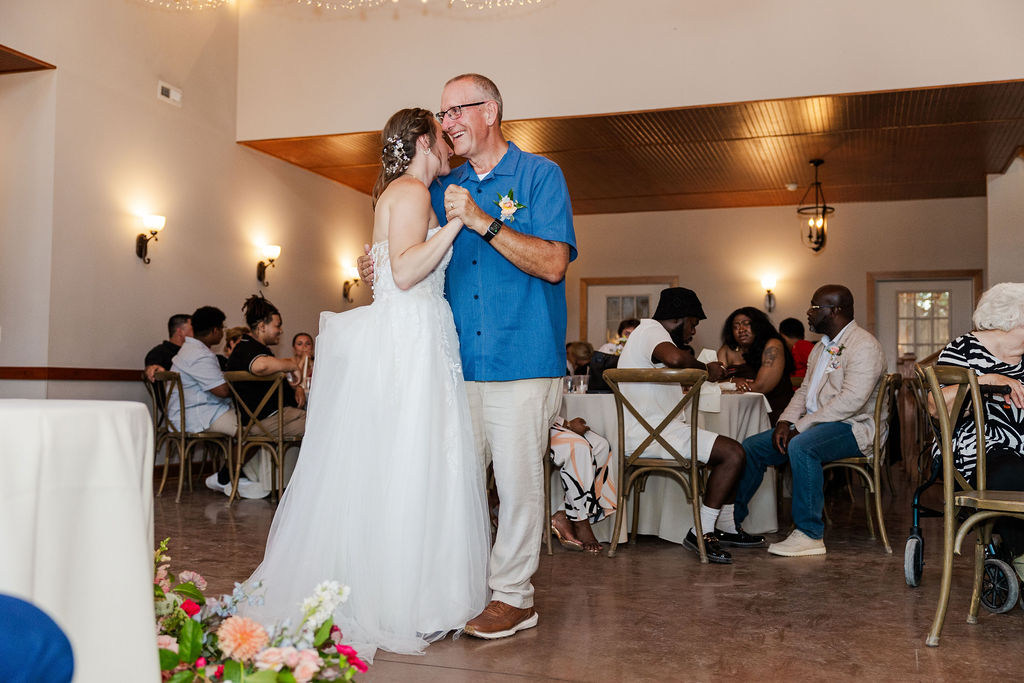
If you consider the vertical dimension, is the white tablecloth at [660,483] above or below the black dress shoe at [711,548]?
above

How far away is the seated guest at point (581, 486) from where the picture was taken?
4.49 metres

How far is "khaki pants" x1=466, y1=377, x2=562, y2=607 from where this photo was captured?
280 cm

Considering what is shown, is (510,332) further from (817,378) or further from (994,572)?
(817,378)

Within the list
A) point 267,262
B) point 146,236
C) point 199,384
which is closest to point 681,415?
point 199,384

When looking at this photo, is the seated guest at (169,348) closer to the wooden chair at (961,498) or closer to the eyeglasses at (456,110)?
the eyeglasses at (456,110)

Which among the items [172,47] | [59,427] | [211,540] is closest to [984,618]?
[59,427]

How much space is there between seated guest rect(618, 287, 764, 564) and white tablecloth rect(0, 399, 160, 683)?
10.9 ft

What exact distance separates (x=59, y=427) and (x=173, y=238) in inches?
280

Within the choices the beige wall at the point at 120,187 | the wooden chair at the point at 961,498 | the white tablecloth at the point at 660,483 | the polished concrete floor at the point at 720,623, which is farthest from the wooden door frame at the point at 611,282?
the wooden chair at the point at 961,498

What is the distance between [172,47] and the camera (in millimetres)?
7855

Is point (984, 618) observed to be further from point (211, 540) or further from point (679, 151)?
point (679, 151)

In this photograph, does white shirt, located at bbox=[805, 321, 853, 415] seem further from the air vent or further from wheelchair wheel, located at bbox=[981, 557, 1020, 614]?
the air vent

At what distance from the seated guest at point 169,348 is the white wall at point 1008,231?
781 centimetres

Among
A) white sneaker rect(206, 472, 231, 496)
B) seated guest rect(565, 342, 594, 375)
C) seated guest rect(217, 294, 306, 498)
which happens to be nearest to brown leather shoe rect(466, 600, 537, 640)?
seated guest rect(217, 294, 306, 498)
